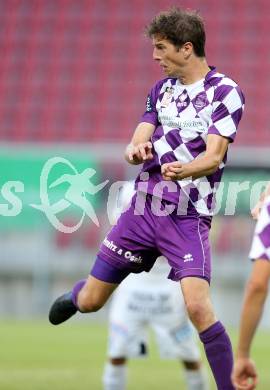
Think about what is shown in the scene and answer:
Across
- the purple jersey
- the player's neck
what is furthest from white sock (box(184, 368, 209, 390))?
the player's neck

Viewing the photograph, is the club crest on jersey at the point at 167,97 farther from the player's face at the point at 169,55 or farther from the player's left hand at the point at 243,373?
the player's left hand at the point at 243,373

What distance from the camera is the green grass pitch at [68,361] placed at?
8.28 metres

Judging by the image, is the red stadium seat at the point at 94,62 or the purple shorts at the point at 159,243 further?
the red stadium seat at the point at 94,62

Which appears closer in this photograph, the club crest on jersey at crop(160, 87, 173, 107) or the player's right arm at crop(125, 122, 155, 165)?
the player's right arm at crop(125, 122, 155, 165)

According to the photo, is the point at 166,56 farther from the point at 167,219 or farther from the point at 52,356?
the point at 52,356

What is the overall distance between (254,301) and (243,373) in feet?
0.95

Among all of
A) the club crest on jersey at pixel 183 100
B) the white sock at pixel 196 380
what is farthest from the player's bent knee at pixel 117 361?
the club crest on jersey at pixel 183 100

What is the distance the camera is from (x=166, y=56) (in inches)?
226

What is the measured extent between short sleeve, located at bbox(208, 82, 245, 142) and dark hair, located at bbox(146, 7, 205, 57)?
0.31m

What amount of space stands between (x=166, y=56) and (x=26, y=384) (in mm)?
3241

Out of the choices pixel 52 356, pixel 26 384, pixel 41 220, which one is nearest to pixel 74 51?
pixel 41 220

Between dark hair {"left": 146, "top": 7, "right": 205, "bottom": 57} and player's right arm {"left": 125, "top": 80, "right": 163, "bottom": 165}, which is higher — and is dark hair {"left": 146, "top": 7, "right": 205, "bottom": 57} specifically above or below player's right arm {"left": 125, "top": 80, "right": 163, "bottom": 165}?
above

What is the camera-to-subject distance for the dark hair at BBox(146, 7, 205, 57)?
18.7 ft

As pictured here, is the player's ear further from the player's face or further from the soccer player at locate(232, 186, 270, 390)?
the soccer player at locate(232, 186, 270, 390)
